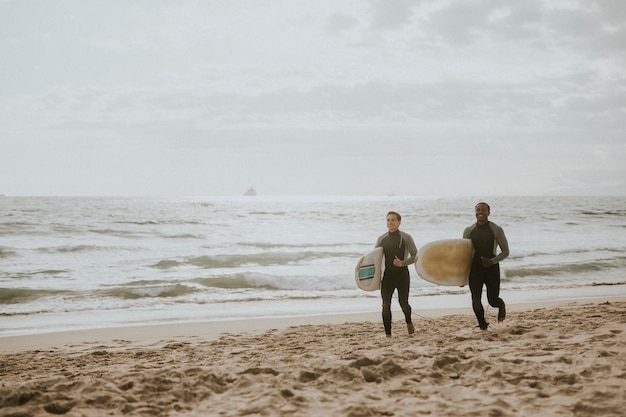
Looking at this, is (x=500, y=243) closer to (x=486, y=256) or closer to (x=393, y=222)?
(x=486, y=256)

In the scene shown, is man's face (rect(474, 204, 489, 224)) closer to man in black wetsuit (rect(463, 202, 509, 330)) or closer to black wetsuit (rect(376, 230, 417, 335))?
man in black wetsuit (rect(463, 202, 509, 330))

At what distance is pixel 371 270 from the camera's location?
24.3 feet

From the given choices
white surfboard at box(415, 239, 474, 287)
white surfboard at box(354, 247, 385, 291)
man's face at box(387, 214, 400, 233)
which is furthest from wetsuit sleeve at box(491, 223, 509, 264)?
white surfboard at box(354, 247, 385, 291)

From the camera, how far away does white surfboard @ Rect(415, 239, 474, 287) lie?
7.39m

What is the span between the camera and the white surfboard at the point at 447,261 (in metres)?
7.39

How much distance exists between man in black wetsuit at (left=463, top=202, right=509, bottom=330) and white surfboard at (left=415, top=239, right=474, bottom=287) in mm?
204

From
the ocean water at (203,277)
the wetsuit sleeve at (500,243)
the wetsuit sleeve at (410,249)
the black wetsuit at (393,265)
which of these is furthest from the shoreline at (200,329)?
the wetsuit sleeve at (410,249)

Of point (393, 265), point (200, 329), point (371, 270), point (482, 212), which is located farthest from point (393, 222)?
point (200, 329)

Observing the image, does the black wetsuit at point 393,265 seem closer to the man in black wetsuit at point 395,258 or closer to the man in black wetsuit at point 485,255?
the man in black wetsuit at point 395,258

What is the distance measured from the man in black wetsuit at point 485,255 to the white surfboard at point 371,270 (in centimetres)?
118

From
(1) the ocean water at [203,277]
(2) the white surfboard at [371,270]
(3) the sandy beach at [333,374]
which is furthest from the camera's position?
(1) the ocean water at [203,277]

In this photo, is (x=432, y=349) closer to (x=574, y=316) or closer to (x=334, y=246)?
(x=574, y=316)

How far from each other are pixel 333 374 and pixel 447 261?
330 centimetres

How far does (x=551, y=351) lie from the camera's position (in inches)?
218
